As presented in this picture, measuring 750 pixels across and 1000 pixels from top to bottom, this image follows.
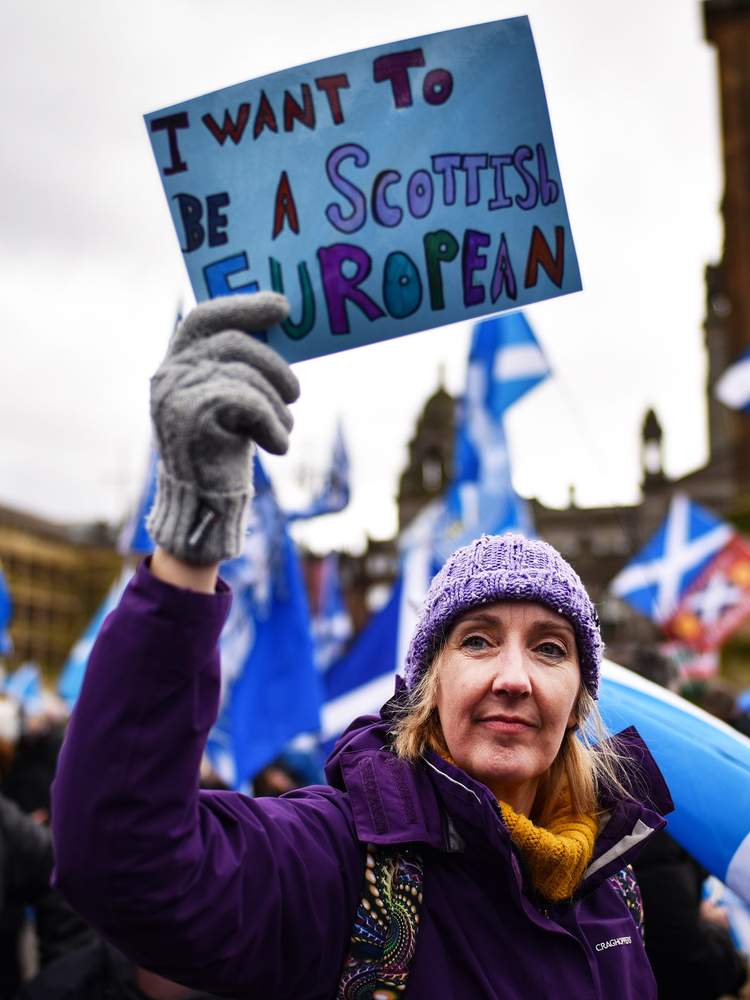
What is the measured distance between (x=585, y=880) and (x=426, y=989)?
349mm

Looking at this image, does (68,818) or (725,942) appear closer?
(68,818)

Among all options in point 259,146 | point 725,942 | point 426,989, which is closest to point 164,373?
point 259,146

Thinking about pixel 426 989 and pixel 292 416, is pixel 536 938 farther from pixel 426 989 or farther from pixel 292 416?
pixel 292 416

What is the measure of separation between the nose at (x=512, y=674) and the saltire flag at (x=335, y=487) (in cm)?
828

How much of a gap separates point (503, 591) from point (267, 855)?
602 mm

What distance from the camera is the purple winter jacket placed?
118 cm

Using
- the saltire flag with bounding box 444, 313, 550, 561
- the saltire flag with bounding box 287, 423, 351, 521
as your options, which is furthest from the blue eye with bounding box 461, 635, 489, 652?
the saltire flag with bounding box 287, 423, 351, 521

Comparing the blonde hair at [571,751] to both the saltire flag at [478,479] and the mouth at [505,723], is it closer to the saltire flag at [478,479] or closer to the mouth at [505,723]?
the mouth at [505,723]

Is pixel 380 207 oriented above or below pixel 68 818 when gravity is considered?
above

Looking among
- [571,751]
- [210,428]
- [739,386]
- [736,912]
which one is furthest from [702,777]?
[739,386]

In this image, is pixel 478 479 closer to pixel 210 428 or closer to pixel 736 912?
pixel 736 912

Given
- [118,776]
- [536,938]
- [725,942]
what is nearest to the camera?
[118,776]

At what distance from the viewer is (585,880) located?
168 cm

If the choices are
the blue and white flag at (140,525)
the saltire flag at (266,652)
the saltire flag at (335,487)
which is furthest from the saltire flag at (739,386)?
the blue and white flag at (140,525)
